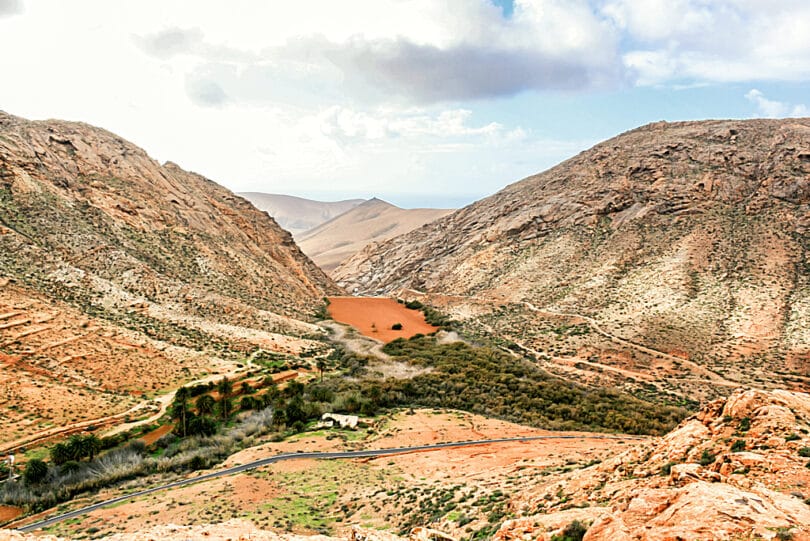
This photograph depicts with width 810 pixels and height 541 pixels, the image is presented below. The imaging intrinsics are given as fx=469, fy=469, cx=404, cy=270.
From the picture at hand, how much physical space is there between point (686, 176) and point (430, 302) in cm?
3614

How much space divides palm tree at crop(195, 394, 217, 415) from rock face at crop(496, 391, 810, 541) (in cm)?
1921

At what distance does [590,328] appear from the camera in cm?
4341

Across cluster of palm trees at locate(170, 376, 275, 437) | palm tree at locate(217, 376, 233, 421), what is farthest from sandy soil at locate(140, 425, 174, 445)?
palm tree at locate(217, 376, 233, 421)

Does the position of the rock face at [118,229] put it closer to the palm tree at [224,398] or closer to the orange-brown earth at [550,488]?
the palm tree at [224,398]

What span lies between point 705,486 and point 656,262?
47965 millimetres

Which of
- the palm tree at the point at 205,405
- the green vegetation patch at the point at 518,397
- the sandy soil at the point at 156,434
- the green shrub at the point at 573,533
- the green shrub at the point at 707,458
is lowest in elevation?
the green vegetation patch at the point at 518,397

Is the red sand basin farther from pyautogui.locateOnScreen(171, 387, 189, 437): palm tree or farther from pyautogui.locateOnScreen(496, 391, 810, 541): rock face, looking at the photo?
pyautogui.locateOnScreen(496, 391, 810, 541): rock face

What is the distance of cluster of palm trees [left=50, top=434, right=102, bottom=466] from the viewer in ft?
62.4

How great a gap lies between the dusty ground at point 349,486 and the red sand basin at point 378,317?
87.7 feet

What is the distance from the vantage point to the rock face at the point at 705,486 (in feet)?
20.8

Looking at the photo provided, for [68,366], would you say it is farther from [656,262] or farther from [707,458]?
[656,262]

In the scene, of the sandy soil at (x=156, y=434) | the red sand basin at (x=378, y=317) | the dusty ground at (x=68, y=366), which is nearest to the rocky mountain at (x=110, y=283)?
the dusty ground at (x=68, y=366)

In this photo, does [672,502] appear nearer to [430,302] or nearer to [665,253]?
[665,253]

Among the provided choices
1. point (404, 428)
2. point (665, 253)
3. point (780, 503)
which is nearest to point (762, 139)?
point (665, 253)
